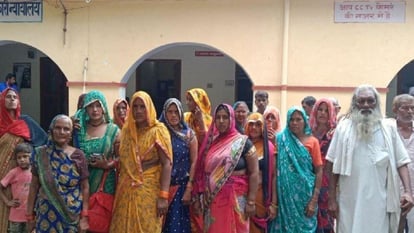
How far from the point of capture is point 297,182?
3.70 meters

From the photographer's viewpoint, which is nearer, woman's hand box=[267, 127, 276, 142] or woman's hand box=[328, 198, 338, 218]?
woman's hand box=[328, 198, 338, 218]

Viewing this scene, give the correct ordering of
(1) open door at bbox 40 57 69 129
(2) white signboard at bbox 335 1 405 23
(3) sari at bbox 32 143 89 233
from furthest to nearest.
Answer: (1) open door at bbox 40 57 69 129, (2) white signboard at bbox 335 1 405 23, (3) sari at bbox 32 143 89 233

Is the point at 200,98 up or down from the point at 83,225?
up

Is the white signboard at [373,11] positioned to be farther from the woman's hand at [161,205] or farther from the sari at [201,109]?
the woman's hand at [161,205]

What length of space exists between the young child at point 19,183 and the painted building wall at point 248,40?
156 inches

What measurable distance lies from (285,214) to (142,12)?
5210mm

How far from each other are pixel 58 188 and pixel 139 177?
58 centimetres

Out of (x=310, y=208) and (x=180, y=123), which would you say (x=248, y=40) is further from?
(x=310, y=208)

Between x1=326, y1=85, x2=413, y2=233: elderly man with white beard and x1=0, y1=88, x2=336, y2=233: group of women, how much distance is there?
0.76 ft

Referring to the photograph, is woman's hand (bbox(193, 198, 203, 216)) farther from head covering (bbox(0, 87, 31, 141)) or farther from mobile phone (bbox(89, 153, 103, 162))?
head covering (bbox(0, 87, 31, 141))

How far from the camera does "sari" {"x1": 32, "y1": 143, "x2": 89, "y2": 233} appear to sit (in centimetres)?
334

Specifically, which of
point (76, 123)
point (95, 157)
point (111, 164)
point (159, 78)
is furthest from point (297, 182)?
point (159, 78)

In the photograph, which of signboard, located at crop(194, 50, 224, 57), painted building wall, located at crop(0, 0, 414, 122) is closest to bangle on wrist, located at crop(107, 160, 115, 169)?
painted building wall, located at crop(0, 0, 414, 122)

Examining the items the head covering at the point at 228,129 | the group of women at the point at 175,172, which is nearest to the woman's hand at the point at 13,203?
the group of women at the point at 175,172
